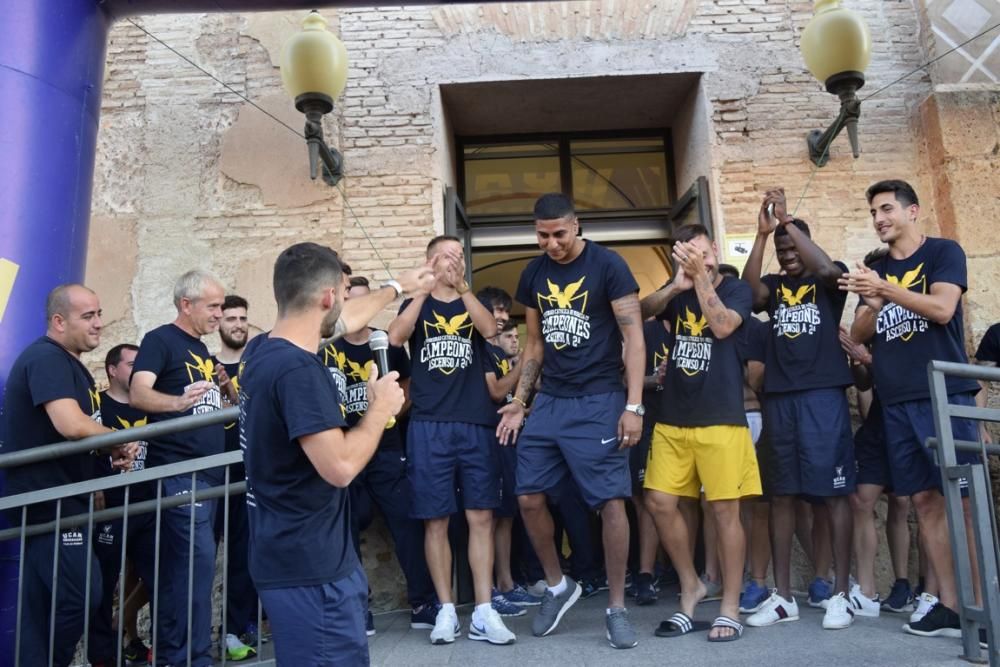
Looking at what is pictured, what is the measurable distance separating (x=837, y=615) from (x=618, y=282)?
1962 millimetres

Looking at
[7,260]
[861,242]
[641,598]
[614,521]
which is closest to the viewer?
[614,521]

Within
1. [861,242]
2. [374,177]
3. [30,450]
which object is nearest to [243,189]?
[374,177]

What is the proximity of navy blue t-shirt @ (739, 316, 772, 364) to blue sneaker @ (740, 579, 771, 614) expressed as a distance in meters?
1.33

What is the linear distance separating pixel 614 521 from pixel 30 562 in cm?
270

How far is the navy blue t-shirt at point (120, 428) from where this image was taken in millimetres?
4805

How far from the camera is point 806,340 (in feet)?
16.5

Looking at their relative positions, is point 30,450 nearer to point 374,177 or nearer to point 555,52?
point 374,177

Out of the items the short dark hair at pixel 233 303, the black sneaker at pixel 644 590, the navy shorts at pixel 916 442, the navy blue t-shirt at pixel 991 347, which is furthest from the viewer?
the short dark hair at pixel 233 303

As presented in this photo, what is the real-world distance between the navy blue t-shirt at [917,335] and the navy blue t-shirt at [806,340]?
257mm

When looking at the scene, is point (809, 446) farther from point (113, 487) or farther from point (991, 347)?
point (113, 487)

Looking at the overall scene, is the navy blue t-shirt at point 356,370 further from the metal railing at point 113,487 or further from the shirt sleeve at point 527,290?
the metal railing at point 113,487

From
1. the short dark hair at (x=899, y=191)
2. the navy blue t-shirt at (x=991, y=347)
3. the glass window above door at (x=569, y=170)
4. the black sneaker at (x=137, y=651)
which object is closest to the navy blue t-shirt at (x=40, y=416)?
the black sneaker at (x=137, y=651)

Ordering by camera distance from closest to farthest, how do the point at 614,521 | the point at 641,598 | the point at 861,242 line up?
the point at 614,521 → the point at 641,598 → the point at 861,242

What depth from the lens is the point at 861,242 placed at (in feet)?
22.4
